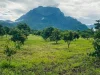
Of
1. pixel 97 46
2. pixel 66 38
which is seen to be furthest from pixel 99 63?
pixel 66 38

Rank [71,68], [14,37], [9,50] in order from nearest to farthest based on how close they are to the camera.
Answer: [71,68] → [9,50] → [14,37]

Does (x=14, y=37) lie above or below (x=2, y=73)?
above

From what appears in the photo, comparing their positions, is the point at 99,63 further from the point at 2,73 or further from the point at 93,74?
the point at 2,73

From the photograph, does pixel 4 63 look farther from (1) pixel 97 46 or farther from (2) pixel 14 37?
(2) pixel 14 37

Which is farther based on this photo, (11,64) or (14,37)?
(14,37)

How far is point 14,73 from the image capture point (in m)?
44.3

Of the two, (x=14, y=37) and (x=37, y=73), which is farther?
(x=14, y=37)

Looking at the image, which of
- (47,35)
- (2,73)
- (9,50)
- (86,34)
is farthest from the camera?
(86,34)

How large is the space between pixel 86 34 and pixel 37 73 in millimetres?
132388

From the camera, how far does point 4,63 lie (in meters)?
54.9

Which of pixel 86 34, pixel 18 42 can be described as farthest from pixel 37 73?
pixel 86 34

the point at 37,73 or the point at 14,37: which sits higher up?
the point at 14,37

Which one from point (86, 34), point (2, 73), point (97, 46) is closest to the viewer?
point (2, 73)

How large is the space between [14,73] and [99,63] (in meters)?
25.8
